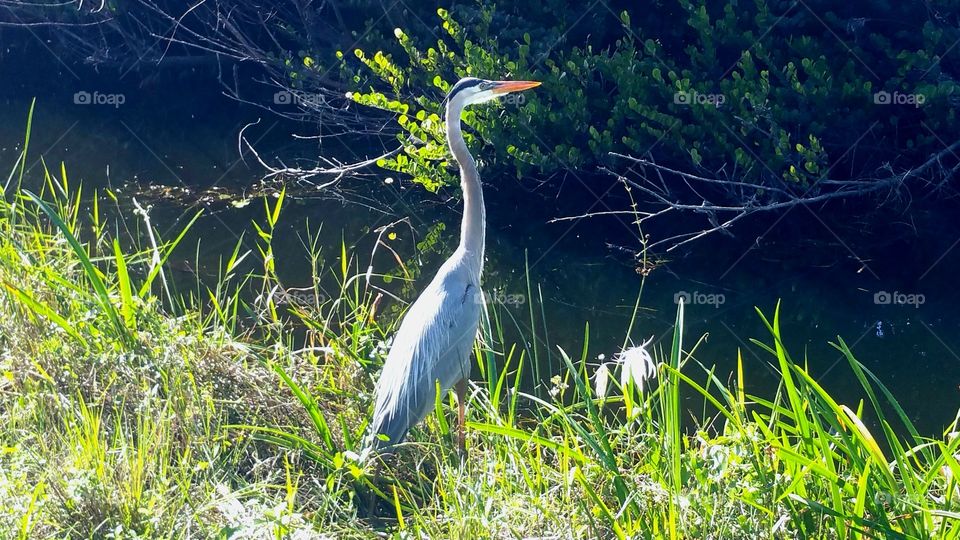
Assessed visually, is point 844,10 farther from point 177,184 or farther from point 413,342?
point 177,184

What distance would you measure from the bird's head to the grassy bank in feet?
3.84

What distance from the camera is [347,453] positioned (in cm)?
294

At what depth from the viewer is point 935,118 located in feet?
19.9

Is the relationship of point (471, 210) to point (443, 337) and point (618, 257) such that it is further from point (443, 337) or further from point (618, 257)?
point (618, 257)

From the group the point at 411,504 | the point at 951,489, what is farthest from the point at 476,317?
the point at 951,489

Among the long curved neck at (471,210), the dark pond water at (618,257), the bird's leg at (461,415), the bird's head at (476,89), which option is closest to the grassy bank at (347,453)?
the bird's leg at (461,415)

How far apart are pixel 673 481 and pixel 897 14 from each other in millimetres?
4803

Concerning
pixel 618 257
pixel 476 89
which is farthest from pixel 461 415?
pixel 618 257

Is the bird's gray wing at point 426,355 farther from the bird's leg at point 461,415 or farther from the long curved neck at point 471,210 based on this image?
the long curved neck at point 471,210

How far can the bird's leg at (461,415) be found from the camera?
341 cm

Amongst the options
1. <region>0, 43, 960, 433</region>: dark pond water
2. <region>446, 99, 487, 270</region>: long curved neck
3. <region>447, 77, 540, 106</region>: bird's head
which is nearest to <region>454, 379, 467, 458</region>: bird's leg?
<region>0, 43, 960, 433</region>: dark pond water

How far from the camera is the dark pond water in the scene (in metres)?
5.25

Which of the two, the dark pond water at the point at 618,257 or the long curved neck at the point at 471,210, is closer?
the long curved neck at the point at 471,210

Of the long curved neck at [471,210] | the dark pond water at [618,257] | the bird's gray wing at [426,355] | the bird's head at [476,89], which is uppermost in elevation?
the bird's head at [476,89]
